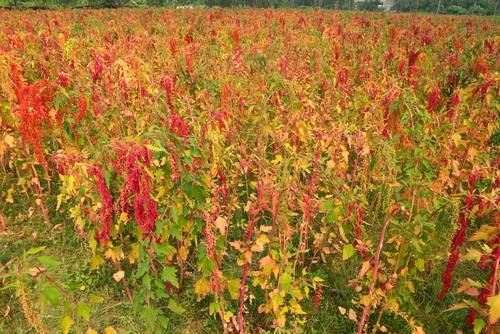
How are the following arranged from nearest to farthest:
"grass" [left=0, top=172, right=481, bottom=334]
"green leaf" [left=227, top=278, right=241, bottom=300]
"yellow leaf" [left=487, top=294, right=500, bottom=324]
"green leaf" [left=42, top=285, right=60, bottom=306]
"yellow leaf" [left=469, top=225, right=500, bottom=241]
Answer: "yellow leaf" [left=487, top=294, right=500, bottom=324] → "green leaf" [left=42, top=285, right=60, bottom=306] → "yellow leaf" [left=469, top=225, right=500, bottom=241] → "green leaf" [left=227, top=278, right=241, bottom=300] → "grass" [left=0, top=172, right=481, bottom=334]

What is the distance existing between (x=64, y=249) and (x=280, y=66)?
2977 millimetres

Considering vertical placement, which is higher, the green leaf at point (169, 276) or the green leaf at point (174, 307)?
the green leaf at point (169, 276)

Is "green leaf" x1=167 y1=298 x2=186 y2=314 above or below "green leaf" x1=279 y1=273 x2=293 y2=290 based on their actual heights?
below

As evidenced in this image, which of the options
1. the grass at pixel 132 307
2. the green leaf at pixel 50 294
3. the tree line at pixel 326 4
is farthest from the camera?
the tree line at pixel 326 4

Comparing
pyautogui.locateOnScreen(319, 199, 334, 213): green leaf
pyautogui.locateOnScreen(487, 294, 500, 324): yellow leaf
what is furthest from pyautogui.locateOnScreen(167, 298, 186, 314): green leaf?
pyautogui.locateOnScreen(487, 294, 500, 324): yellow leaf

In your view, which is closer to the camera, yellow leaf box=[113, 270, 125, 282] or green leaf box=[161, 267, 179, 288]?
green leaf box=[161, 267, 179, 288]

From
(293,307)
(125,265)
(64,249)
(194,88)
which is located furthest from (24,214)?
(293,307)

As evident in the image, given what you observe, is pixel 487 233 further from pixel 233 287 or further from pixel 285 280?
pixel 233 287

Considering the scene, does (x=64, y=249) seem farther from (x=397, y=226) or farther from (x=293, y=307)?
(x=397, y=226)

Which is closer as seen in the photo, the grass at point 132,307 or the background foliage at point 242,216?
the background foliage at point 242,216

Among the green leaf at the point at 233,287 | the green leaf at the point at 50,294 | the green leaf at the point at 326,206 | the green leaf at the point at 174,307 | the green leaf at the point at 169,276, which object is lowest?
the green leaf at the point at 174,307

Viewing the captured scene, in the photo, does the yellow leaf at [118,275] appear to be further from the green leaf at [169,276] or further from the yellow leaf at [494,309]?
the yellow leaf at [494,309]

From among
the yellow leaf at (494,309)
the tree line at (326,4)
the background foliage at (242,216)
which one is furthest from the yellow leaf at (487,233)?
the tree line at (326,4)

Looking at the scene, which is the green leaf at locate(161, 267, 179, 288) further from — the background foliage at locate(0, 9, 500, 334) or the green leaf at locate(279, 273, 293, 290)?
the green leaf at locate(279, 273, 293, 290)
